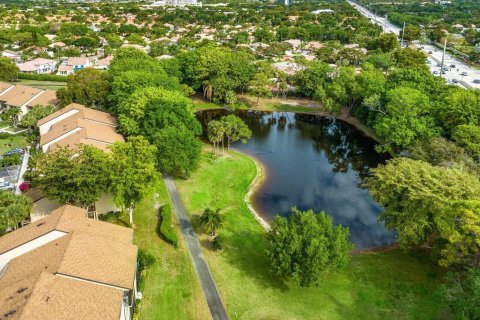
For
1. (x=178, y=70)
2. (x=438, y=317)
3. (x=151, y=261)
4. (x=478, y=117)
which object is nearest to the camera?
(x=438, y=317)

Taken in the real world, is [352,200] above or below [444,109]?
below

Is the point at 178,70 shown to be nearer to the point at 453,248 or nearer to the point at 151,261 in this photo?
the point at 151,261

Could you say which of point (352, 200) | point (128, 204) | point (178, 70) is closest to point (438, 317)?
point (352, 200)

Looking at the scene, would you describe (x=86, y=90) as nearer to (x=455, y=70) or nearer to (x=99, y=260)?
(x=99, y=260)

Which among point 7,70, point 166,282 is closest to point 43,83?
point 7,70

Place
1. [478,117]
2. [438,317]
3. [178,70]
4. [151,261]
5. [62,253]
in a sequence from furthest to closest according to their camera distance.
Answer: [178,70] < [478,117] < [151,261] < [438,317] < [62,253]

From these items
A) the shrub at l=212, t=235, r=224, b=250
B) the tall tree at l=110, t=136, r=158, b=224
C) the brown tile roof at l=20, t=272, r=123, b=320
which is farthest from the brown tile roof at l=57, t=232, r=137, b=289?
the shrub at l=212, t=235, r=224, b=250

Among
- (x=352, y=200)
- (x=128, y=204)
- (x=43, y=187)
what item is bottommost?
(x=352, y=200)
